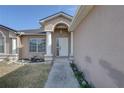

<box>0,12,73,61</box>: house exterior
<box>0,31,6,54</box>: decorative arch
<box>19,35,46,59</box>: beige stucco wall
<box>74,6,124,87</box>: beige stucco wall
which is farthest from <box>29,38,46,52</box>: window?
<box>74,6,124,87</box>: beige stucco wall

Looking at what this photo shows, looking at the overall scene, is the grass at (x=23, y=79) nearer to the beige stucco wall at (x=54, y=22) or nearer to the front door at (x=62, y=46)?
the beige stucco wall at (x=54, y=22)

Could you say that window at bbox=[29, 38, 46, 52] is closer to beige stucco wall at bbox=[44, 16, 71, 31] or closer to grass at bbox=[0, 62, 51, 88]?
beige stucco wall at bbox=[44, 16, 71, 31]

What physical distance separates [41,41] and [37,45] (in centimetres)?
62

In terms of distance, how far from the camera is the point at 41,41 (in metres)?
17.2

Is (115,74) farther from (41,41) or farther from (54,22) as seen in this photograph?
(41,41)

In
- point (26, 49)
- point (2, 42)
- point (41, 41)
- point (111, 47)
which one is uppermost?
point (41, 41)

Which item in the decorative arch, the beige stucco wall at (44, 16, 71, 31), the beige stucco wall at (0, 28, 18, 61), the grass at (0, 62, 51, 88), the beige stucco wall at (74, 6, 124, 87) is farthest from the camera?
the decorative arch

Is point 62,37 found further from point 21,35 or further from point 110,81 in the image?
point 110,81

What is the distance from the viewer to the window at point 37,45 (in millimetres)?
17156

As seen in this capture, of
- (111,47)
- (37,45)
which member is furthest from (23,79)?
(37,45)

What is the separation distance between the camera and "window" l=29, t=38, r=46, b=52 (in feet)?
56.3

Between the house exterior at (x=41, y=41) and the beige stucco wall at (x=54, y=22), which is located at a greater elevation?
the beige stucco wall at (x=54, y=22)

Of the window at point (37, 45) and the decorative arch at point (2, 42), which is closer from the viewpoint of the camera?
the decorative arch at point (2, 42)

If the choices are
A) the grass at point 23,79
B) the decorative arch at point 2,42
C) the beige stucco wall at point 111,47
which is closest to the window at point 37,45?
the decorative arch at point 2,42
